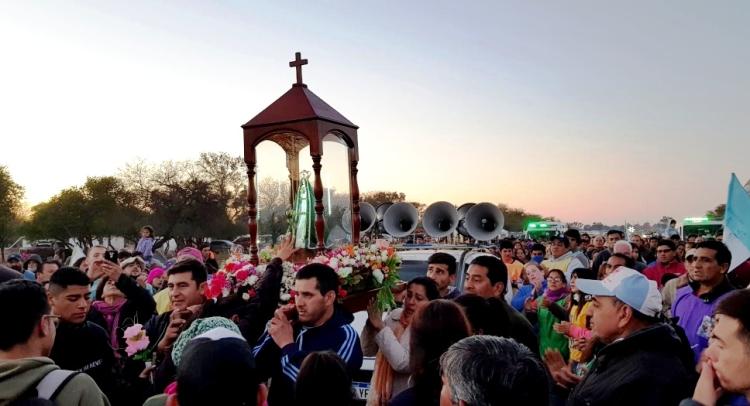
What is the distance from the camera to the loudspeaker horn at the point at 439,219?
56.9 feet

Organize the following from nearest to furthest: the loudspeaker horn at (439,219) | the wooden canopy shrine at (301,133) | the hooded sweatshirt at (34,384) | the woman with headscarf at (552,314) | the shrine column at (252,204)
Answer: the hooded sweatshirt at (34,384)
the wooden canopy shrine at (301,133)
the woman with headscarf at (552,314)
the shrine column at (252,204)
the loudspeaker horn at (439,219)

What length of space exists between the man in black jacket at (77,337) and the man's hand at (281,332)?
1.05 meters

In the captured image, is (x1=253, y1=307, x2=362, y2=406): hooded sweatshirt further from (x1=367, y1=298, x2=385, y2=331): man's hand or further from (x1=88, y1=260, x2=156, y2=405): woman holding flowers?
(x1=88, y1=260, x2=156, y2=405): woman holding flowers

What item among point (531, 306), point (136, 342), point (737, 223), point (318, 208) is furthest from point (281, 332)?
point (737, 223)

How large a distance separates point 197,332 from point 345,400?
2.88 feet

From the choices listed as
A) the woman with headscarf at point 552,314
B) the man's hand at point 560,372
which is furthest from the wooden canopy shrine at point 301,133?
the man's hand at point 560,372

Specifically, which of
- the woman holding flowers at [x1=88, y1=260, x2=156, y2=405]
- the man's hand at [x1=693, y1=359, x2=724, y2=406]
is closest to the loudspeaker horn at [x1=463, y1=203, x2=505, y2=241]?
the woman holding flowers at [x1=88, y1=260, x2=156, y2=405]

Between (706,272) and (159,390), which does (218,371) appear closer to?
(159,390)

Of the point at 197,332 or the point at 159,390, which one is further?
the point at 159,390

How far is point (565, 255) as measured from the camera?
916 cm

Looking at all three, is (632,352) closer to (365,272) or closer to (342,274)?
(342,274)

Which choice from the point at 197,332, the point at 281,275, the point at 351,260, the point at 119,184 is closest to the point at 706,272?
the point at 351,260

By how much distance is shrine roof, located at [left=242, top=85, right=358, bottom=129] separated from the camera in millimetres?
5633

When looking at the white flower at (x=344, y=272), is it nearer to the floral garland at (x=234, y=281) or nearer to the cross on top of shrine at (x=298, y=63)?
the floral garland at (x=234, y=281)
